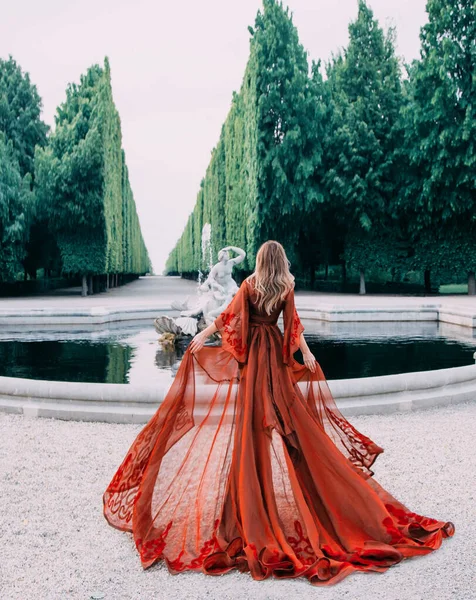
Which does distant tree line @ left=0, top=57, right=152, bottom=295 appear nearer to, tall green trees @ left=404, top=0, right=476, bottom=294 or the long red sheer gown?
tall green trees @ left=404, top=0, right=476, bottom=294

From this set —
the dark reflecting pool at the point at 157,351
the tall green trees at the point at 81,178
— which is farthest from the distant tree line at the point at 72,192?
the dark reflecting pool at the point at 157,351

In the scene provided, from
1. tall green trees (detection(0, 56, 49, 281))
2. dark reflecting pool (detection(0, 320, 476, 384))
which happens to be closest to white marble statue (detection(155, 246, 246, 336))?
dark reflecting pool (detection(0, 320, 476, 384))

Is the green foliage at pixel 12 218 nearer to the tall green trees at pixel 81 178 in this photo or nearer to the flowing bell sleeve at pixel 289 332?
the tall green trees at pixel 81 178

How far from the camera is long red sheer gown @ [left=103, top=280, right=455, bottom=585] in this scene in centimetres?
311

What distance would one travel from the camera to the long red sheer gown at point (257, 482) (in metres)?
3.11

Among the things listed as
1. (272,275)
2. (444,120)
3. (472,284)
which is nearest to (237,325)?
(272,275)

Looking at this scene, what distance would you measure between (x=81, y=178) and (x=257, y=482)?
27168 millimetres

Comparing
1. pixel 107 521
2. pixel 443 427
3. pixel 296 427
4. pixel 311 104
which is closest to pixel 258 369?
pixel 296 427

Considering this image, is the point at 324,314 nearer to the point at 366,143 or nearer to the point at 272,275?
the point at 366,143

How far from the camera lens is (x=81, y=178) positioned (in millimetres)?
28438

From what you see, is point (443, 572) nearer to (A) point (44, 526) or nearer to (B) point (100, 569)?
(B) point (100, 569)

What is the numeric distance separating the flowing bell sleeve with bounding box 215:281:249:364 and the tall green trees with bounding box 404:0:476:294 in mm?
22374

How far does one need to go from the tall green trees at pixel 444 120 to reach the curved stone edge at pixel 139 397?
1900cm

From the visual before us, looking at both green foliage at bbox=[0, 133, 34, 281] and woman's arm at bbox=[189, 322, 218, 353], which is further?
green foliage at bbox=[0, 133, 34, 281]
